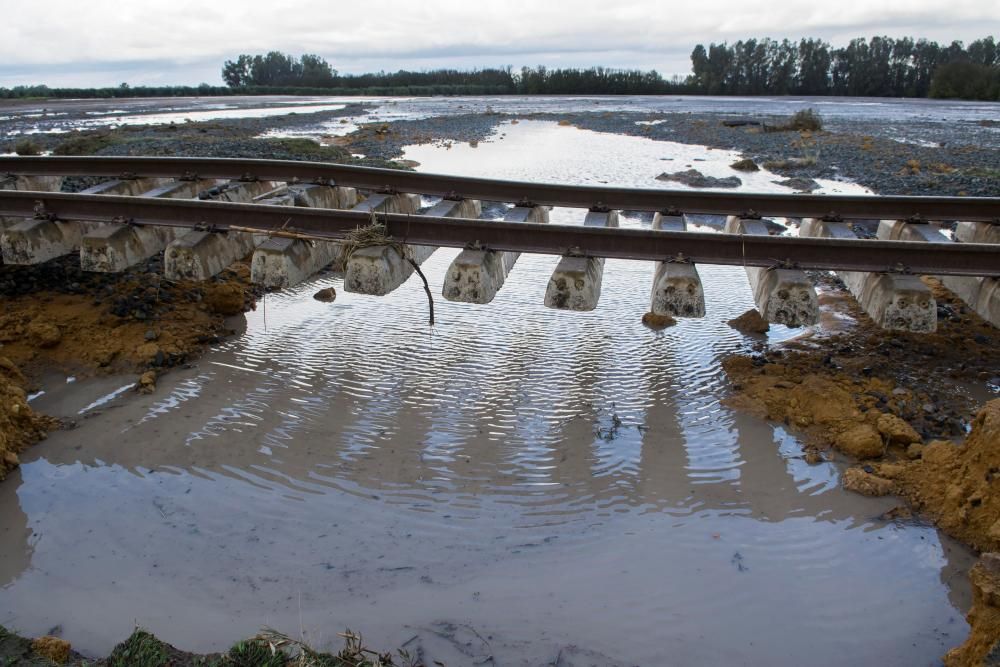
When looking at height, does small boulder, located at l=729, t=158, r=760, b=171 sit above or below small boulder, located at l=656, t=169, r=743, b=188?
above

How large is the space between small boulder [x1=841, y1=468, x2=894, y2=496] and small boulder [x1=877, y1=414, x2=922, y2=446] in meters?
0.41

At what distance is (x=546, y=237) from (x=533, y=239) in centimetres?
10

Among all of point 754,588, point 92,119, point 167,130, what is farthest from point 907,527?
point 92,119

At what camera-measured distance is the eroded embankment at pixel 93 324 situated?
197 inches

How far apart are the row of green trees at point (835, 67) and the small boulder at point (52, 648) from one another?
7611 cm

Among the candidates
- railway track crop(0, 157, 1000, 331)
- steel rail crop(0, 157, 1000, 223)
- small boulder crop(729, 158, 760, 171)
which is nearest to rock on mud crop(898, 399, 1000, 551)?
railway track crop(0, 157, 1000, 331)

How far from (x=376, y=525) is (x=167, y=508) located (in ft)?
3.90

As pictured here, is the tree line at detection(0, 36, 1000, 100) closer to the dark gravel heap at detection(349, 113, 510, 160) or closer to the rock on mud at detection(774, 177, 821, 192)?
the dark gravel heap at detection(349, 113, 510, 160)

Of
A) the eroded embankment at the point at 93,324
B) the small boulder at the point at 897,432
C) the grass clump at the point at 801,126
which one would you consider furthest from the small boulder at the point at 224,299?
the grass clump at the point at 801,126

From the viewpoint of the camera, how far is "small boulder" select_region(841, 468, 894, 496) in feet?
12.8

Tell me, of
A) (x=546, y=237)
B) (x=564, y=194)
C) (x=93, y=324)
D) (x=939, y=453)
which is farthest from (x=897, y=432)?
(x=93, y=324)

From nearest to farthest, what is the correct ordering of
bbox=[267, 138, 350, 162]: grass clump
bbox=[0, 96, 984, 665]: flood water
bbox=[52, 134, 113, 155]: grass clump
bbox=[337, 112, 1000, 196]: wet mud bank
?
bbox=[0, 96, 984, 665]: flood water
bbox=[337, 112, 1000, 196]: wet mud bank
bbox=[267, 138, 350, 162]: grass clump
bbox=[52, 134, 113, 155]: grass clump

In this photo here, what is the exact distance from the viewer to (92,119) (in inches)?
1152

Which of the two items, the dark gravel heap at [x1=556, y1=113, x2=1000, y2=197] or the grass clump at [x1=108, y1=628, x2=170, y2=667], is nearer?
the grass clump at [x1=108, y1=628, x2=170, y2=667]
